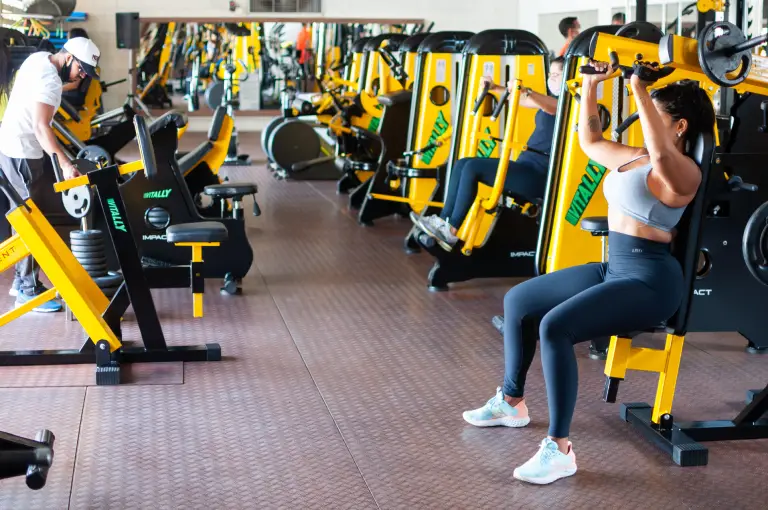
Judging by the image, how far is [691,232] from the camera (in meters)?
3.28

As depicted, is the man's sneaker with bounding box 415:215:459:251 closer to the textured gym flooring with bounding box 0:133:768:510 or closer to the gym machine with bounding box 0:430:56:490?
the textured gym flooring with bounding box 0:133:768:510

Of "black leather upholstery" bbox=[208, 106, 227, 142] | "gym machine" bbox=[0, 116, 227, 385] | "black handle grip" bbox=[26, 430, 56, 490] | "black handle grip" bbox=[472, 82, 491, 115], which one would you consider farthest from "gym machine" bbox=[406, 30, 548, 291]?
"black handle grip" bbox=[26, 430, 56, 490]

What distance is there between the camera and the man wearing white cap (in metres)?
4.76

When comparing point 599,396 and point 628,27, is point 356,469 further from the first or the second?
point 628,27

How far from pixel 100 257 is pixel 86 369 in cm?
60

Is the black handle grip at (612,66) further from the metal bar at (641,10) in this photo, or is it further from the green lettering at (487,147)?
the green lettering at (487,147)

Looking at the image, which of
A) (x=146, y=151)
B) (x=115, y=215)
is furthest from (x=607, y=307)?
(x=115, y=215)

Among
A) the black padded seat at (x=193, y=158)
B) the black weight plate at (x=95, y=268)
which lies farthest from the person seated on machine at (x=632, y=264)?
the black padded seat at (x=193, y=158)

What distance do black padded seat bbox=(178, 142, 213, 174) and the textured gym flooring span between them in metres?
0.83

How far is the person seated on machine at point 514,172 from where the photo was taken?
17.5 feet

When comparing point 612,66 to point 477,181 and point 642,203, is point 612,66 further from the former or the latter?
point 477,181

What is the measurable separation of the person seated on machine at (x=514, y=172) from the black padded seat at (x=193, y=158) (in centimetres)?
147

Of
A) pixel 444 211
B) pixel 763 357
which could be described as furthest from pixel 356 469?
pixel 444 211

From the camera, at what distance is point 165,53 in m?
17.6
